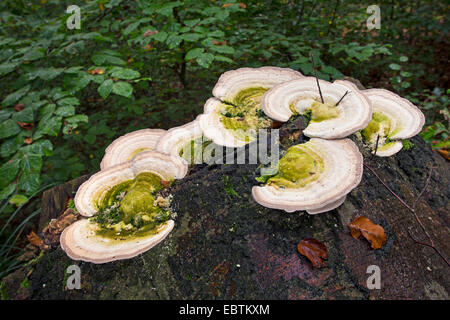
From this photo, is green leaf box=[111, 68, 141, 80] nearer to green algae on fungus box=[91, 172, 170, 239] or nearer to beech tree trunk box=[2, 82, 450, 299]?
green algae on fungus box=[91, 172, 170, 239]

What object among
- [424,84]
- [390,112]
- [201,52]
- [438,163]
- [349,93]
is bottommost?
[424,84]

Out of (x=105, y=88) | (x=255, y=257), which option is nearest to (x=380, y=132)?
(x=255, y=257)

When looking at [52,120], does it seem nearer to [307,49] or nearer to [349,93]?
[349,93]

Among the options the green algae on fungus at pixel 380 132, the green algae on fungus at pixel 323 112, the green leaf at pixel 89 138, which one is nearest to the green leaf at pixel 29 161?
the green leaf at pixel 89 138

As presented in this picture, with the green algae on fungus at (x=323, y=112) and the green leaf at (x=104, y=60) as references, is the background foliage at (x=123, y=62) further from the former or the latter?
the green algae on fungus at (x=323, y=112)

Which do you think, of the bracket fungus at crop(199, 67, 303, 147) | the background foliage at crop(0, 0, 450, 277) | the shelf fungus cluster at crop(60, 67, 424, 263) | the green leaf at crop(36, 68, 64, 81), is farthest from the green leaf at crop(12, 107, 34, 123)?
the bracket fungus at crop(199, 67, 303, 147)

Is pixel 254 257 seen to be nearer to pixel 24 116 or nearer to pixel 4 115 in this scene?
pixel 24 116

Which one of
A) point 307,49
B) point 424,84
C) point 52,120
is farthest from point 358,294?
point 424,84
